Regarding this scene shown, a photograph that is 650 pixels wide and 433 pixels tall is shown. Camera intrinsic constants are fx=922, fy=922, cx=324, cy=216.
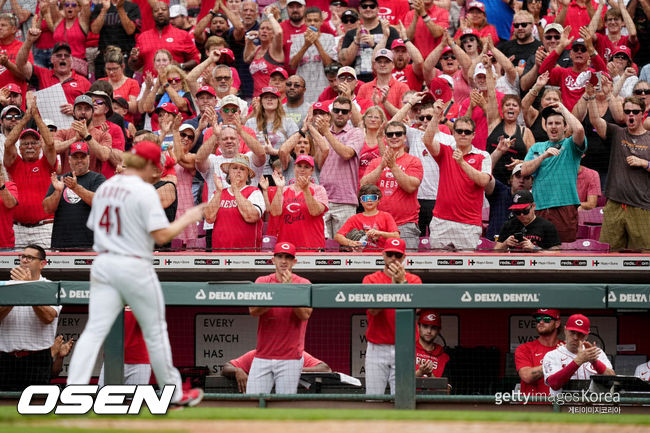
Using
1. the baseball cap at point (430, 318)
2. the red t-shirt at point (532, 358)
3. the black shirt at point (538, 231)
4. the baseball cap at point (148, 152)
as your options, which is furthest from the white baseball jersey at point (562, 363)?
the baseball cap at point (148, 152)

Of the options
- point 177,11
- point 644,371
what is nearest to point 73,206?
point 644,371

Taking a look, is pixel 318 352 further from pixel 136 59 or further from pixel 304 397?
pixel 136 59

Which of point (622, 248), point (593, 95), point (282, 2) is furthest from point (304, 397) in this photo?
point (282, 2)

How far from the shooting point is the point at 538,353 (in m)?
7.76

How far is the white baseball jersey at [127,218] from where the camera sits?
534 centimetres

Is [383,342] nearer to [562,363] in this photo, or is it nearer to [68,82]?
[562,363]

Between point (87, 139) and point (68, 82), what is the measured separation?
291 cm

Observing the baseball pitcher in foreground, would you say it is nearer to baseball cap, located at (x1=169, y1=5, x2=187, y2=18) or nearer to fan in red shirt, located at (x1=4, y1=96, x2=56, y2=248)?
fan in red shirt, located at (x1=4, y1=96, x2=56, y2=248)

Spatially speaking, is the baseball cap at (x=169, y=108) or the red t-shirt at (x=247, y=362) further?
the baseball cap at (x=169, y=108)

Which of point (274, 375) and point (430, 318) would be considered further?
point (430, 318)

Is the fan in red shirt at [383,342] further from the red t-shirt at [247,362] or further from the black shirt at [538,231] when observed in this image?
the black shirt at [538,231]

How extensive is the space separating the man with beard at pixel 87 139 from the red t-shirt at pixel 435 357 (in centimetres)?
401

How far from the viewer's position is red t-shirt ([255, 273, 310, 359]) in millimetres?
7348

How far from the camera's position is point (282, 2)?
46.0ft
